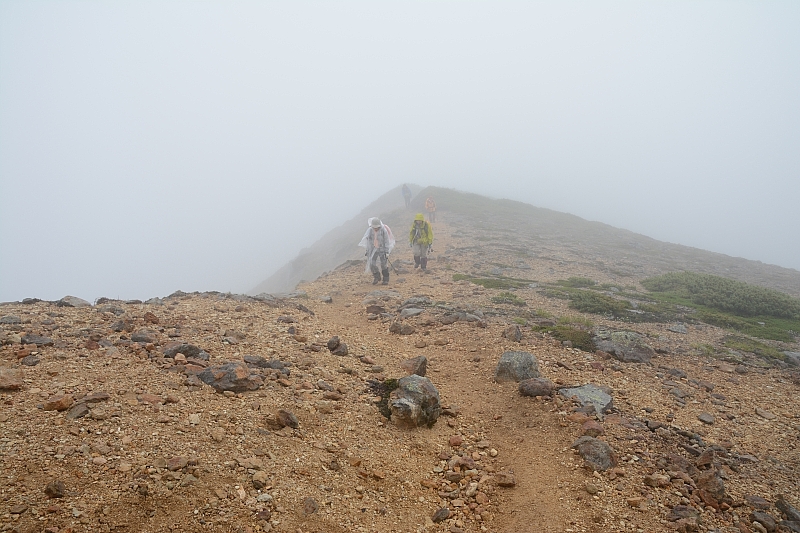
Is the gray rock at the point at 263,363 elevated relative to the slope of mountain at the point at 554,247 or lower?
lower

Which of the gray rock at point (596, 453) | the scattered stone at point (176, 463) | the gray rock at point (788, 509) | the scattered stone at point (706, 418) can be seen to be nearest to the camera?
the scattered stone at point (176, 463)

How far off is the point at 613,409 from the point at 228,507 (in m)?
6.02

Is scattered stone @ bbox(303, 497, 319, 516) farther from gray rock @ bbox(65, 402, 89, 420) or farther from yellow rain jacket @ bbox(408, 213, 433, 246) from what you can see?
yellow rain jacket @ bbox(408, 213, 433, 246)

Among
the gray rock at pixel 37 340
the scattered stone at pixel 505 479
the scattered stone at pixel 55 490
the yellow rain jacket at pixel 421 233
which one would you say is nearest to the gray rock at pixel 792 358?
the scattered stone at pixel 505 479

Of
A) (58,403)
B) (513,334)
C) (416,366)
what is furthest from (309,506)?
(513,334)

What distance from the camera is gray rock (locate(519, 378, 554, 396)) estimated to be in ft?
25.0

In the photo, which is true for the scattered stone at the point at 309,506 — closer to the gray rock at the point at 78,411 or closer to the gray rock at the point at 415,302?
the gray rock at the point at 78,411

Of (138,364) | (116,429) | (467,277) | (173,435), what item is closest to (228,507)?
(173,435)

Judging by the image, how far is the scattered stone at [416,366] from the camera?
8578 millimetres

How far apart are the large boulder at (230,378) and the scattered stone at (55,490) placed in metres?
2.39

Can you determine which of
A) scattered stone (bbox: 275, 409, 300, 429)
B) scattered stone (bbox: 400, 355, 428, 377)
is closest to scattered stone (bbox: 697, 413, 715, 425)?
scattered stone (bbox: 400, 355, 428, 377)

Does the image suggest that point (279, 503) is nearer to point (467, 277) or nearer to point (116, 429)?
point (116, 429)

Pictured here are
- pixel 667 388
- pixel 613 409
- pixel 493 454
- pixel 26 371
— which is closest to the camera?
pixel 26 371

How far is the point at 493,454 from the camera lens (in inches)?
250
